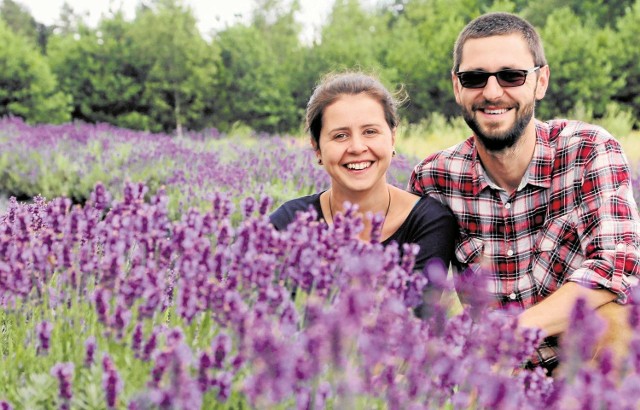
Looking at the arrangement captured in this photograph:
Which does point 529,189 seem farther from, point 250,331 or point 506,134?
point 250,331

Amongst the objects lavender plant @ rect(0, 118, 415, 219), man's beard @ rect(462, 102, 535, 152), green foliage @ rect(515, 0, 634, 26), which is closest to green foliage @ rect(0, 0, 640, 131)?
green foliage @ rect(515, 0, 634, 26)

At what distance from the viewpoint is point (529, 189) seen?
313cm

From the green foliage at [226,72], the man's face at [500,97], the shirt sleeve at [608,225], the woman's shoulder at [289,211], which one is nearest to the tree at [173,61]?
the green foliage at [226,72]

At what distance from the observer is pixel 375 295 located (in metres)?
1.49

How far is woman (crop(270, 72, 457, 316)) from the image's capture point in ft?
9.83

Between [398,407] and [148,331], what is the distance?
60 centimetres

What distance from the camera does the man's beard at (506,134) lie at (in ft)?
9.88

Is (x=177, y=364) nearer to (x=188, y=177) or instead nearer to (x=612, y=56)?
(x=188, y=177)

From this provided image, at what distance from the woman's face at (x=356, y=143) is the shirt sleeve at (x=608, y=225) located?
0.88 m

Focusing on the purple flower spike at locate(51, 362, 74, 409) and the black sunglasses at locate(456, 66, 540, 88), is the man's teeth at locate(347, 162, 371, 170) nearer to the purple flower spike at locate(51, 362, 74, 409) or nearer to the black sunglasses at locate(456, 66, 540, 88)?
the black sunglasses at locate(456, 66, 540, 88)

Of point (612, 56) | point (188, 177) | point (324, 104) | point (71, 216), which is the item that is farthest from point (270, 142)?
point (612, 56)

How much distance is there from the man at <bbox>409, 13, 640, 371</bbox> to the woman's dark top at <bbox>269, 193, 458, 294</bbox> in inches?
6.8

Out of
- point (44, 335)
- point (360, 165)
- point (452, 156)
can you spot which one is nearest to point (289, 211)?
point (360, 165)

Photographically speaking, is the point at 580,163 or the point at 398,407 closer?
the point at 398,407
